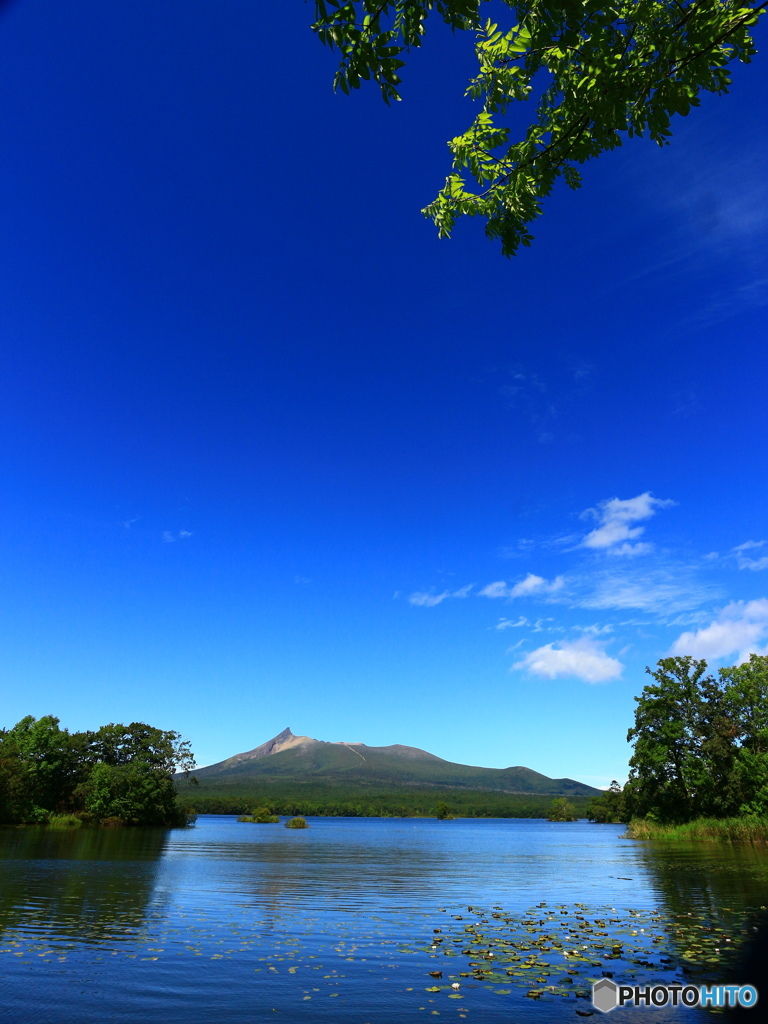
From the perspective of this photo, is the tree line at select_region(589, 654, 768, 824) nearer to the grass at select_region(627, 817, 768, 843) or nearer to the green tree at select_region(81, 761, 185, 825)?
the grass at select_region(627, 817, 768, 843)

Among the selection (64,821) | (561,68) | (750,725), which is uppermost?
(561,68)

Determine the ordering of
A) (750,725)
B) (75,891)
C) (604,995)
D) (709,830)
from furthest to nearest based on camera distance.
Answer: (750,725) → (709,830) → (75,891) → (604,995)

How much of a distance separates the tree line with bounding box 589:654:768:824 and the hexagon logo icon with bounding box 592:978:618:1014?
57.7 m

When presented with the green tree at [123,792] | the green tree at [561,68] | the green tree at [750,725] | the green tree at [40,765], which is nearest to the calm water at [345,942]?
the green tree at [561,68]

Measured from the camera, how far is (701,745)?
65.0 m

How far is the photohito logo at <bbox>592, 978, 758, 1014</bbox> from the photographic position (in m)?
10.3

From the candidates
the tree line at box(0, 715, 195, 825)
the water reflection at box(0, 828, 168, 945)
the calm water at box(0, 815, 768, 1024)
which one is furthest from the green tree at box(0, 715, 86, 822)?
the calm water at box(0, 815, 768, 1024)

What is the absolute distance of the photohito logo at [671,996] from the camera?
33.8 ft

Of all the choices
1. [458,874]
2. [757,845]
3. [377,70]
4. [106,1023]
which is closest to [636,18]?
[377,70]

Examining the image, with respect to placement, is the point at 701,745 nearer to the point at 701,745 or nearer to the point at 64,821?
the point at 701,745

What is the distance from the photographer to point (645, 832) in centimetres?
7150

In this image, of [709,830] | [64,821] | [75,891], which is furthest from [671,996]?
[64,821]

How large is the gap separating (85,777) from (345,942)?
3449 inches

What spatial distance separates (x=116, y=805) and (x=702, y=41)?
97208 mm
